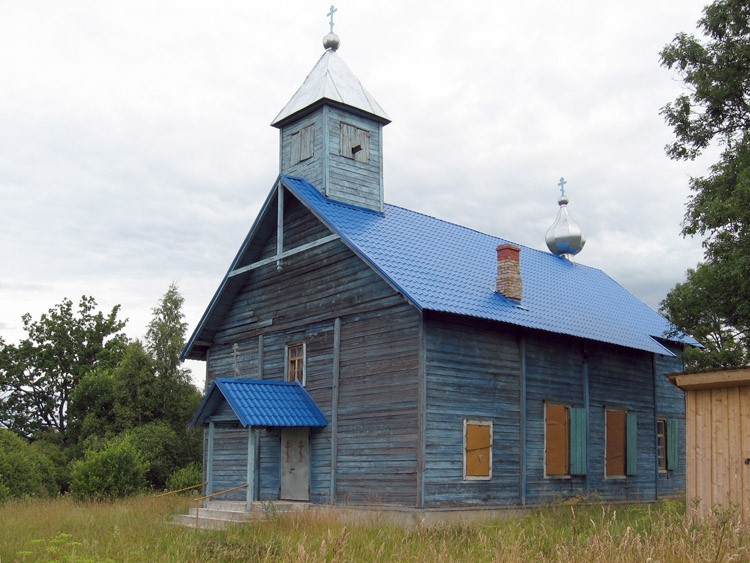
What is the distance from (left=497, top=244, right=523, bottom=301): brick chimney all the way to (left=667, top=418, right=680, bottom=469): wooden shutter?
6710mm

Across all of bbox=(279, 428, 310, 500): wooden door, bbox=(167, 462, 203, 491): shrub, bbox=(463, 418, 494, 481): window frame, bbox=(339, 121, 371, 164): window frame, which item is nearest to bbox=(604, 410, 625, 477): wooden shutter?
bbox=(463, 418, 494, 481): window frame

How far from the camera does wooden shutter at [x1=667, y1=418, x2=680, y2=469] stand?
21625mm

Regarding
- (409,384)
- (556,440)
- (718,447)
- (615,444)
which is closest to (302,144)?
(409,384)

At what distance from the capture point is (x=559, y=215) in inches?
1115

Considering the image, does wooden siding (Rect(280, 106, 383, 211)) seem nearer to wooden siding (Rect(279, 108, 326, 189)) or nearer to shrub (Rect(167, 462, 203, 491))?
wooden siding (Rect(279, 108, 326, 189))

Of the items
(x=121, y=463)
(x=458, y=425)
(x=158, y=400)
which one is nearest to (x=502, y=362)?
(x=458, y=425)

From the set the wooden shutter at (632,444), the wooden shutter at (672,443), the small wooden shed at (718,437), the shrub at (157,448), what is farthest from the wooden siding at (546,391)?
the shrub at (157,448)

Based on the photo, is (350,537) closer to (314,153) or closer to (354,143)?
(314,153)

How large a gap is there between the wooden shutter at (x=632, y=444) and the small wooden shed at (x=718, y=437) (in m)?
7.95

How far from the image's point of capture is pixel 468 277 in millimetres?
17984

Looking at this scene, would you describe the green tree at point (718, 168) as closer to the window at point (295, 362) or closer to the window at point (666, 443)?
the window at point (666, 443)

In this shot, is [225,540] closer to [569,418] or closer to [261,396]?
[261,396]

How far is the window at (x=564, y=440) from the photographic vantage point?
18.0 meters

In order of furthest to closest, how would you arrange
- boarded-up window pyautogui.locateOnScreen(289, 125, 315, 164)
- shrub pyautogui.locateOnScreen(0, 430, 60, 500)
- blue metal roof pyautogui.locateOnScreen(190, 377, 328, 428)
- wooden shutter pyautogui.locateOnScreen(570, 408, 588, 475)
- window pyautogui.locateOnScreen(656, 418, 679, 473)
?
shrub pyautogui.locateOnScreen(0, 430, 60, 500) < window pyautogui.locateOnScreen(656, 418, 679, 473) < boarded-up window pyautogui.locateOnScreen(289, 125, 315, 164) < wooden shutter pyautogui.locateOnScreen(570, 408, 588, 475) < blue metal roof pyautogui.locateOnScreen(190, 377, 328, 428)
